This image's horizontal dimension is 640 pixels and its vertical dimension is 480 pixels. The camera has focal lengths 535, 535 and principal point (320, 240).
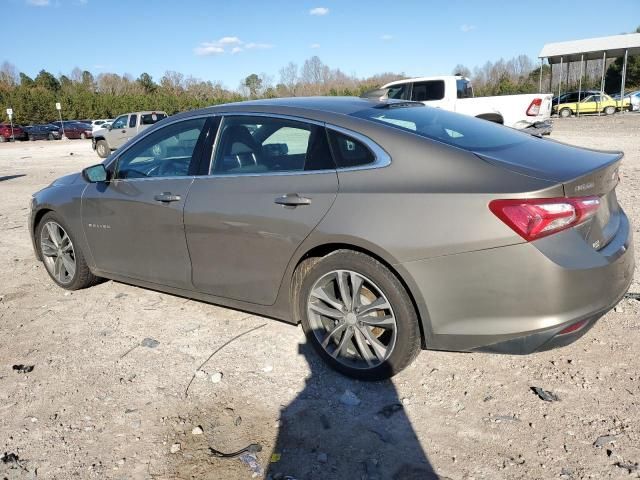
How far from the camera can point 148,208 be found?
157 inches

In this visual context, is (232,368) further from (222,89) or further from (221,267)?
(222,89)

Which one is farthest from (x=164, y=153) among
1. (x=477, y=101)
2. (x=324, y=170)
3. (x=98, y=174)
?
(x=477, y=101)

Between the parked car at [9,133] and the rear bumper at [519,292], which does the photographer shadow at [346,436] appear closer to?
the rear bumper at [519,292]

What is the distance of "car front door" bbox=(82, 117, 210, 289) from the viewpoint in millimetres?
3859

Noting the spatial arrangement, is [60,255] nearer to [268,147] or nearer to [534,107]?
[268,147]

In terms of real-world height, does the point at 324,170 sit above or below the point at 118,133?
above

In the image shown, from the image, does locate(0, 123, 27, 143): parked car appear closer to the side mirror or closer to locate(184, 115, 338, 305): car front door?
the side mirror

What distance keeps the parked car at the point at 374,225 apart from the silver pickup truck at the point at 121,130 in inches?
806

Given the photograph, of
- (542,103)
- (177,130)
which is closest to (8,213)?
(177,130)

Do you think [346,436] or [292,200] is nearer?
[346,436]

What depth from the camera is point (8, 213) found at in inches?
368

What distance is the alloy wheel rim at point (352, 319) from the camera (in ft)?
10.0

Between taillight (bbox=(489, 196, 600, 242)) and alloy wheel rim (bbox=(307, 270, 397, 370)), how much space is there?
800 millimetres

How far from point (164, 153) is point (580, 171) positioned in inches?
116
